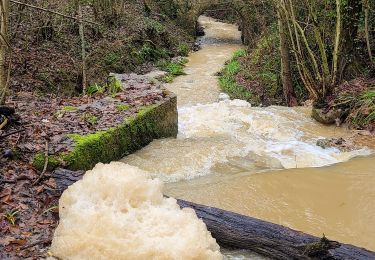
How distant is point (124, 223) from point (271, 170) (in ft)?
12.2

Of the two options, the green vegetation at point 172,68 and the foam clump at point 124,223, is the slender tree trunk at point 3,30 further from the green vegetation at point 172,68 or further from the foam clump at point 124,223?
the green vegetation at point 172,68

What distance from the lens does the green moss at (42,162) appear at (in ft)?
15.8

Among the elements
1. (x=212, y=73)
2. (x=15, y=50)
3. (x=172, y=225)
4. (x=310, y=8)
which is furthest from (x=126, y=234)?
(x=212, y=73)

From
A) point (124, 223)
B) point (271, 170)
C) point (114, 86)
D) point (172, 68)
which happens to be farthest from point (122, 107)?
point (172, 68)

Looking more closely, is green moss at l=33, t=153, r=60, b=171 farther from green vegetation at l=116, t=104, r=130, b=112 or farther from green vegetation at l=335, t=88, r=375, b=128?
green vegetation at l=335, t=88, r=375, b=128

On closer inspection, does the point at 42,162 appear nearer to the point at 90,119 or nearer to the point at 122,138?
the point at 90,119

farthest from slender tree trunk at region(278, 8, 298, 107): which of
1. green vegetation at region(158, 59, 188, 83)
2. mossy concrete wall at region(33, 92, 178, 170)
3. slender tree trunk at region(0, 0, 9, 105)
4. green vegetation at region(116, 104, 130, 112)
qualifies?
slender tree trunk at region(0, 0, 9, 105)

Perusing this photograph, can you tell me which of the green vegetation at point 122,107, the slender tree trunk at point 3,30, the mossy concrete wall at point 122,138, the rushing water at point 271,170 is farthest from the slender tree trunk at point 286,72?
the slender tree trunk at point 3,30

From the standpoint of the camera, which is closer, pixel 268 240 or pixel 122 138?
pixel 268 240

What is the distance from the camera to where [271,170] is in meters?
6.66

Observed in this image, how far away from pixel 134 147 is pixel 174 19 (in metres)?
20.9

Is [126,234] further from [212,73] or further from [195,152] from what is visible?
[212,73]

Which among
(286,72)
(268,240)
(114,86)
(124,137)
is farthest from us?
(286,72)

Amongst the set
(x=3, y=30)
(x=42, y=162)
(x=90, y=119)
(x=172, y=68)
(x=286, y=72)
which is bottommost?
(x=172, y=68)
